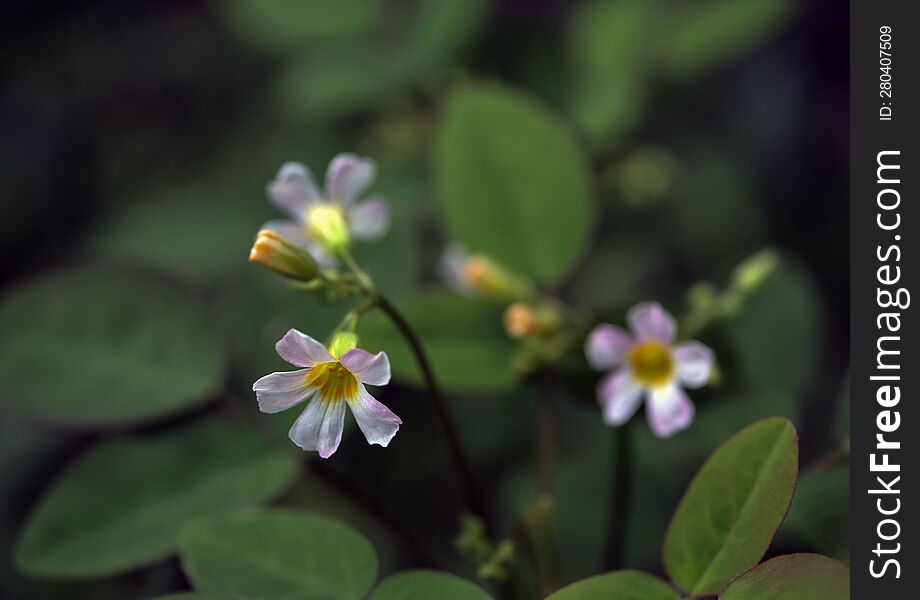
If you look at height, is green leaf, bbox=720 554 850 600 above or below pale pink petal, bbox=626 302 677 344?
below

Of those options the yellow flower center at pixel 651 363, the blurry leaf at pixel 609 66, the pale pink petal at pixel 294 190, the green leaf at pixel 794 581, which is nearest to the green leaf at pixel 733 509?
the green leaf at pixel 794 581

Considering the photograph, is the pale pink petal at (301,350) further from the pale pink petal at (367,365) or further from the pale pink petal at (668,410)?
the pale pink petal at (668,410)

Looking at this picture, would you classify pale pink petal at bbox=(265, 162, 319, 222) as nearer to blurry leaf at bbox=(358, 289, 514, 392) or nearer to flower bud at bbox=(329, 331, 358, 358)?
blurry leaf at bbox=(358, 289, 514, 392)

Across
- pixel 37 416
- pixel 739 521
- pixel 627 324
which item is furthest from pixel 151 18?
pixel 739 521

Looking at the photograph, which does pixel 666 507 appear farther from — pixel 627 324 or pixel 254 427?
pixel 254 427

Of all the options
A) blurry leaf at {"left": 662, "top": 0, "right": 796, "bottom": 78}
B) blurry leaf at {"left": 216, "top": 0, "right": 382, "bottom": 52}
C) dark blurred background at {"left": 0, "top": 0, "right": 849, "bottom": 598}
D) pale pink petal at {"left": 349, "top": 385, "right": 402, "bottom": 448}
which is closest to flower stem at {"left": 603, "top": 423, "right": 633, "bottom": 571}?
dark blurred background at {"left": 0, "top": 0, "right": 849, "bottom": 598}

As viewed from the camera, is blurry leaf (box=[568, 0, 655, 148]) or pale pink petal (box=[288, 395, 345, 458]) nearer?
pale pink petal (box=[288, 395, 345, 458])

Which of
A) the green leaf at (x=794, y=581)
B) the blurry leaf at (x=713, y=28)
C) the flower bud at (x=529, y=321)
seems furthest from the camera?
the blurry leaf at (x=713, y=28)
